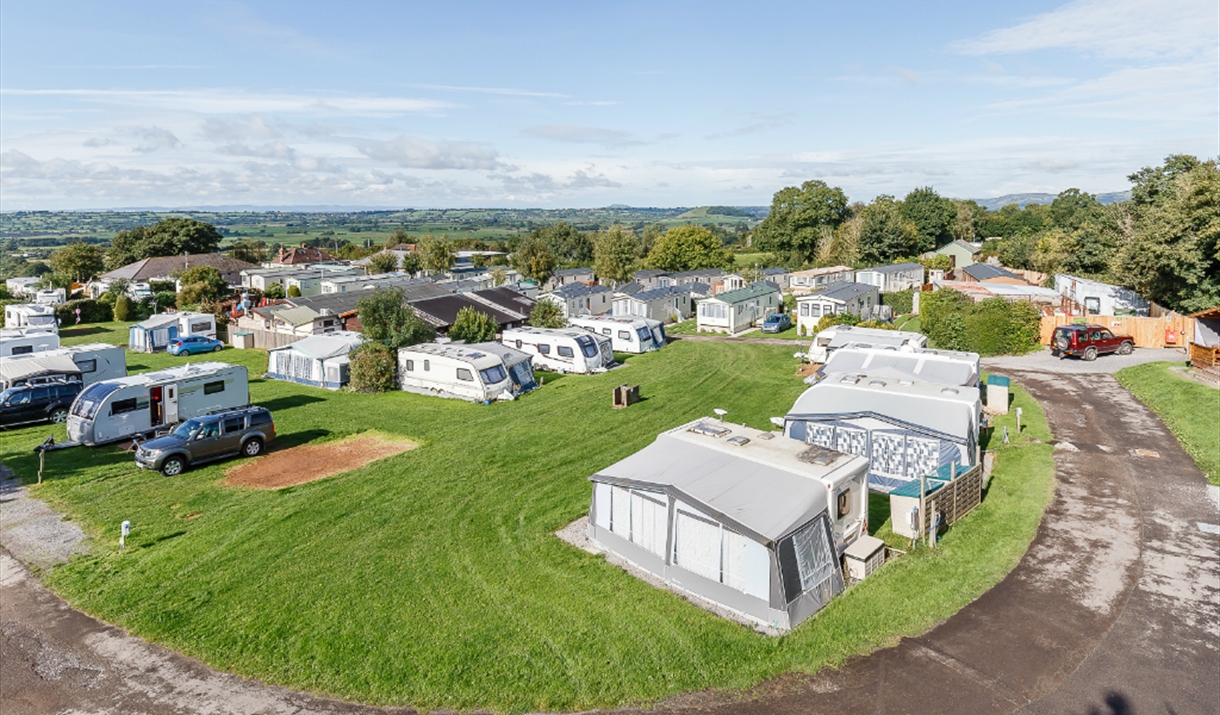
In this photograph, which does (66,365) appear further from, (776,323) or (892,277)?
(892,277)

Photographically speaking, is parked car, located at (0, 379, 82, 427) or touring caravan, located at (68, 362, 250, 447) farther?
parked car, located at (0, 379, 82, 427)

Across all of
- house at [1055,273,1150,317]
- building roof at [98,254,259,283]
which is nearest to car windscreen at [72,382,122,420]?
house at [1055,273,1150,317]

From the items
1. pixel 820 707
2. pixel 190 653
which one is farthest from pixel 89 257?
pixel 820 707

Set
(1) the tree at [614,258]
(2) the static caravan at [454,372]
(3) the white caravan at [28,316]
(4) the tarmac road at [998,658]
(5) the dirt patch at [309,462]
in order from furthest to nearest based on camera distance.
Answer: (1) the tree at [614,258]
(3) the white caravan at [28,316]
(2) the static caravan at [454,372]
(5) the dirt patch at [309,462]
(4) the tarmac road at [998,658]

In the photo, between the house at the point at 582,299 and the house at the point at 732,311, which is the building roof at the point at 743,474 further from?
the house at the point at 582,299

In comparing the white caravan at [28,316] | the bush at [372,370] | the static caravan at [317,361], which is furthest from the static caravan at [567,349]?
the white caravan at [28,316]

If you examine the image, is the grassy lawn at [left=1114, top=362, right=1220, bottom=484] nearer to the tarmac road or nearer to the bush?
the tarmac road
